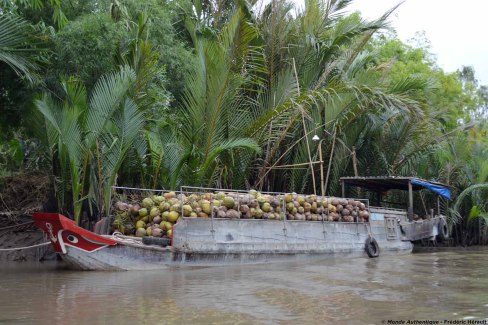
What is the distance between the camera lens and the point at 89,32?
1287 cm

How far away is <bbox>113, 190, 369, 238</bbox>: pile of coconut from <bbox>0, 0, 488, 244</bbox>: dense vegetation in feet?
2.28

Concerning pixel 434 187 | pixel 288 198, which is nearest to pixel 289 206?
pixel 288 198

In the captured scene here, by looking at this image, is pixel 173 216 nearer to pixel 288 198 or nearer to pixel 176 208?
pixel 176 208

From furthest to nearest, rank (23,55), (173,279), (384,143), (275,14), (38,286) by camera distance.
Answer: (384,143)
(275,14)
(23,55)
(173,279)
(38,286)

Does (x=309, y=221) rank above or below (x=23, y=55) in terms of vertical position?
below

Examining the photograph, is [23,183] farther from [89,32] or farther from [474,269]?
[474,269]

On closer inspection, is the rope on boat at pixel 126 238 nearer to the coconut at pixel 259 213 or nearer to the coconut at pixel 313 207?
the coconut at pixel 259 213

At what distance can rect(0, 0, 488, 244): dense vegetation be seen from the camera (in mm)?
12211

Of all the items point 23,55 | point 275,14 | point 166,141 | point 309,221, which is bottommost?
point 309,221

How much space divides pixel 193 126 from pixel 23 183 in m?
4.51

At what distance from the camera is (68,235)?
1058cm

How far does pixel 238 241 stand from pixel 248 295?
169 inches

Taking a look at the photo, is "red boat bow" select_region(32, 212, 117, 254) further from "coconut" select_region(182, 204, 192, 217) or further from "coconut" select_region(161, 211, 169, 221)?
"coconut" select_region(182, 204, 192, 217)

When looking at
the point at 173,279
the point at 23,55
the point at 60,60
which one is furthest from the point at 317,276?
the point at 60,60
